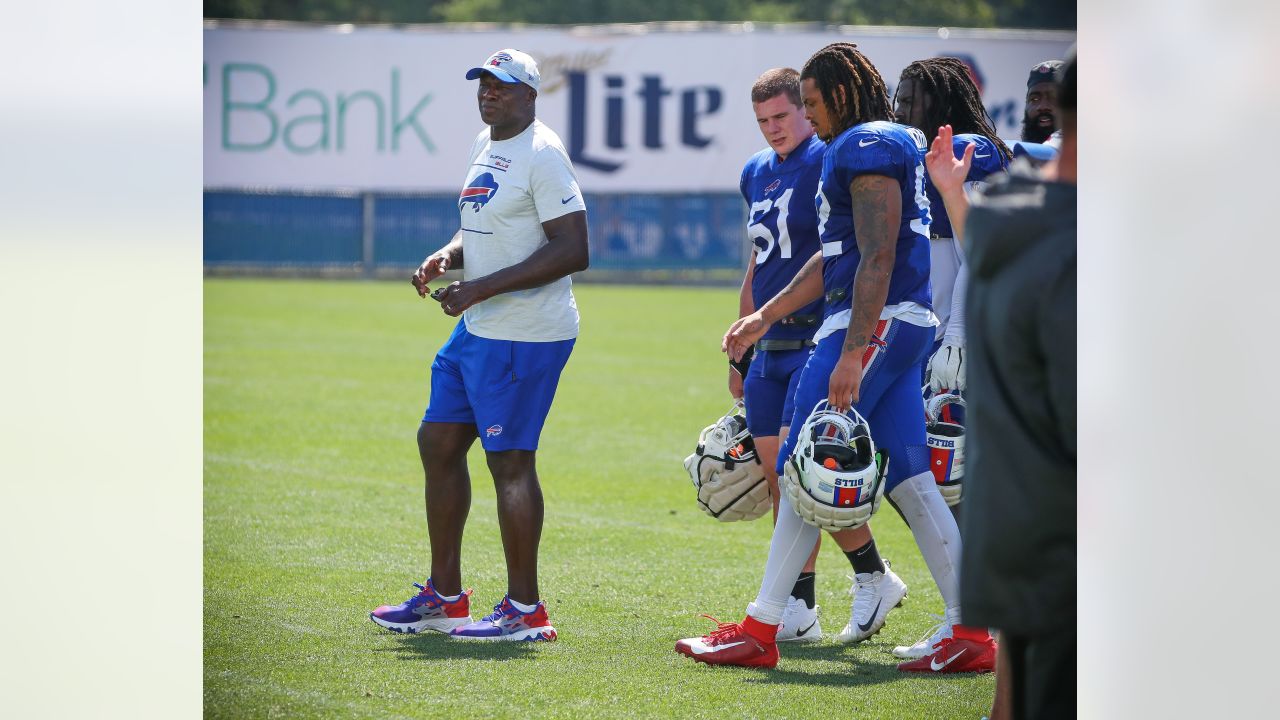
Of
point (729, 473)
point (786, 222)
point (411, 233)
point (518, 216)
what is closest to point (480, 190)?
point (518, 216)

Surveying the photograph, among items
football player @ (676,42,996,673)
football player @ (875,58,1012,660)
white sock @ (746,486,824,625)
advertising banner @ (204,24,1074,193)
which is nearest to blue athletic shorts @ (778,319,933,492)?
football player @ (676,42,996,673)

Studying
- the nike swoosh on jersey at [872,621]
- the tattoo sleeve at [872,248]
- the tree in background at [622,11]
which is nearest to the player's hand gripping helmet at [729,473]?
the nike swoosh on jersey at [872,621]

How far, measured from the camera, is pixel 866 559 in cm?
504

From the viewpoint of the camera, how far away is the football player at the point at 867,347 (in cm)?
432

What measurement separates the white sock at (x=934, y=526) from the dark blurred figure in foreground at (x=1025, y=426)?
7.28 ft

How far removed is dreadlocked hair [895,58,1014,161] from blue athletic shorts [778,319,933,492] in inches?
35.7

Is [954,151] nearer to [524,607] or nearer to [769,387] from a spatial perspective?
[769,387]

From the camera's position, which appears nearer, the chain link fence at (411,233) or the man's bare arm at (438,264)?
the man's bare arm at (438,264)

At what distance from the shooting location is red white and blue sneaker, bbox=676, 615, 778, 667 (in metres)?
4.52

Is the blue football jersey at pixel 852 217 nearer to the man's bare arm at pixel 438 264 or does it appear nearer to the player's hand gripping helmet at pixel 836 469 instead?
the player's hand gripping helmet at pixel 836 469

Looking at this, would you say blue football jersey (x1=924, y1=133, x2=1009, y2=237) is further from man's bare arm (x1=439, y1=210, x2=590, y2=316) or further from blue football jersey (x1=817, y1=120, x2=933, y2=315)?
man's bare arm (x1=439, y1=210, x2=590, y2=316)

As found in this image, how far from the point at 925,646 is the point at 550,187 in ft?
6.35
